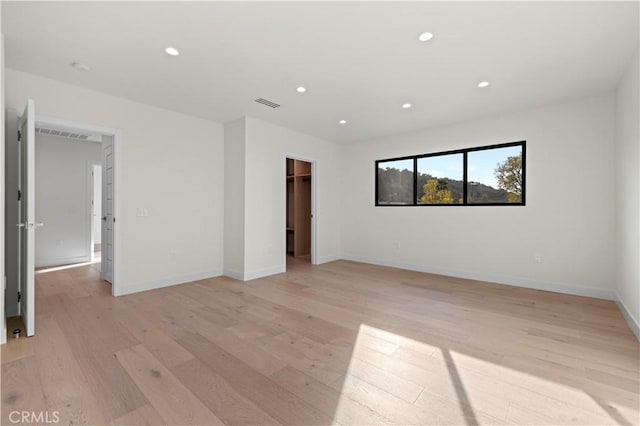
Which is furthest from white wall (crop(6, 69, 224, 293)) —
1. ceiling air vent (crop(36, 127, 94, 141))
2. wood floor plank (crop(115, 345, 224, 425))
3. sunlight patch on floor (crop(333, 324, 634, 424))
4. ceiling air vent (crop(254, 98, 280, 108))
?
sunlight patch on floor (crop(333, 324, 634, 424))

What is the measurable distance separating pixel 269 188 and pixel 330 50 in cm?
267

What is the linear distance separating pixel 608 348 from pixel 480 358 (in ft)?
3.75

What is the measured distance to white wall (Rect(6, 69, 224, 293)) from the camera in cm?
339

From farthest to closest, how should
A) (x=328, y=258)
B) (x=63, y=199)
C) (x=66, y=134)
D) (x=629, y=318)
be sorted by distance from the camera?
(x=328, y=258)
(x=63, y=199)
(x=66, y=134)
(x=629, y=318)

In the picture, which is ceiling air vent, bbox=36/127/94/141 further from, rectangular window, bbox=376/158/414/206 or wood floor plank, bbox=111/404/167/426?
rectangular window, bbox=376/158/414/206

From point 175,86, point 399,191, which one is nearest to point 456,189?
point 399,191

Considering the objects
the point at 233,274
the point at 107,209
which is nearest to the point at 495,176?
the point at 233,274

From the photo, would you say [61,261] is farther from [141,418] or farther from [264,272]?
[141,418]

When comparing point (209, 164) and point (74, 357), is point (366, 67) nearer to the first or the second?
point (209, 164)

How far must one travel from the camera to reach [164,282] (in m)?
4.10

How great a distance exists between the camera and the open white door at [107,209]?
13.3 ft

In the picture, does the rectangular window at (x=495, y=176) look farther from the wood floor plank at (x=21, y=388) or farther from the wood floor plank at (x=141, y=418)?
the wood floor plank at (x=21, y=388)

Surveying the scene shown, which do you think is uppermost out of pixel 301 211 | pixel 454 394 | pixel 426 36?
pixel 426 36

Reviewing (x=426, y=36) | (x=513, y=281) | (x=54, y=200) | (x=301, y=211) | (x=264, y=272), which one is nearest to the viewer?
(x=426, y=36)
